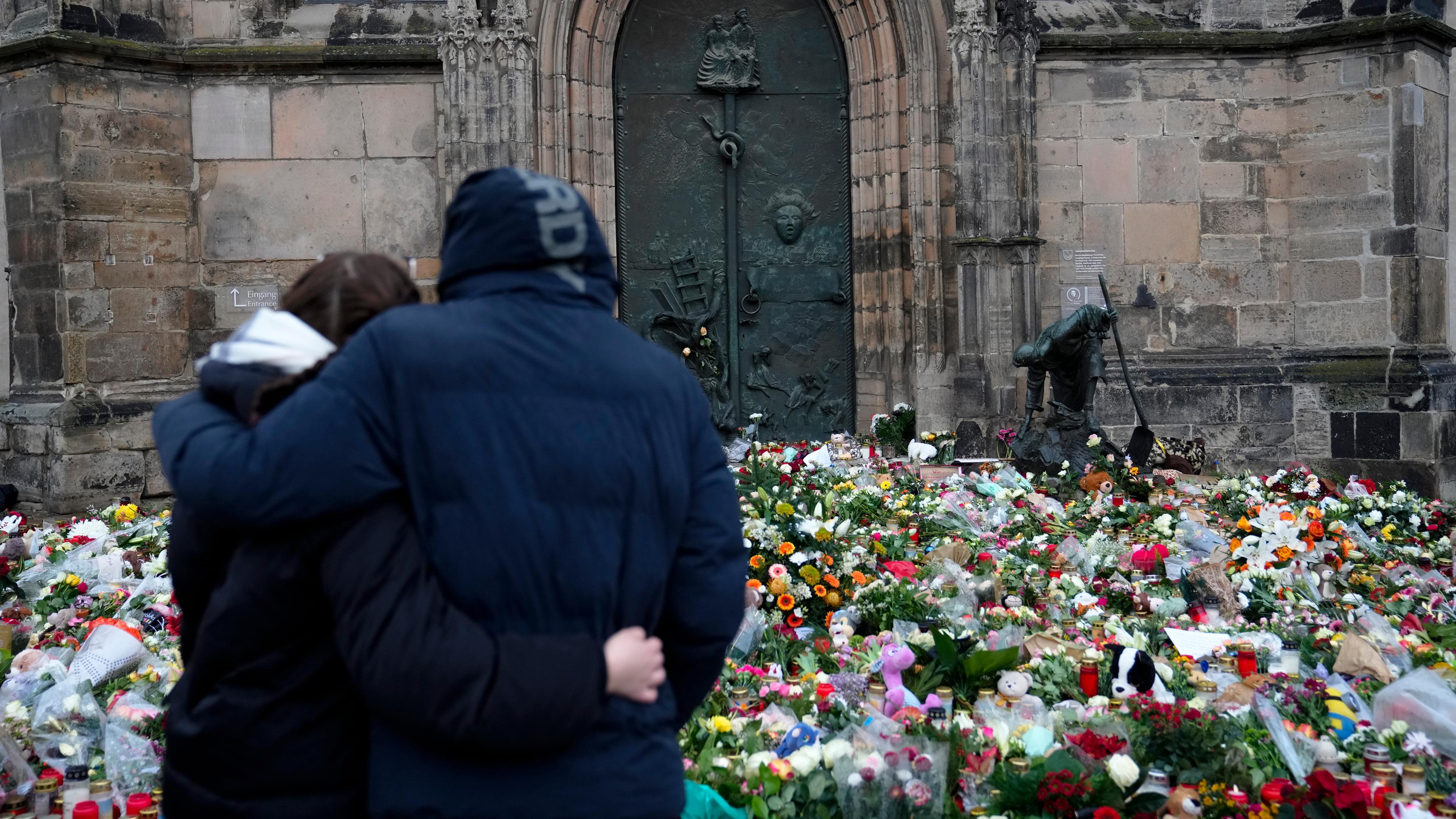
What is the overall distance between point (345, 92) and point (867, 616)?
6463 millimetres

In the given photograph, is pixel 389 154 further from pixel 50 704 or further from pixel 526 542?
pixel 526 542

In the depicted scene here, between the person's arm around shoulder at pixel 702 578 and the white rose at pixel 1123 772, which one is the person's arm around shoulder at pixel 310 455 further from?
the white rose at pixel 1123 772

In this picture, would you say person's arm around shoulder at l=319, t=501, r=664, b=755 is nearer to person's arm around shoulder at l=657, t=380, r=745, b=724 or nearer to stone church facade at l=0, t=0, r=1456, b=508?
person's arm around shoulder at l=657, t=380, r=745, b=724

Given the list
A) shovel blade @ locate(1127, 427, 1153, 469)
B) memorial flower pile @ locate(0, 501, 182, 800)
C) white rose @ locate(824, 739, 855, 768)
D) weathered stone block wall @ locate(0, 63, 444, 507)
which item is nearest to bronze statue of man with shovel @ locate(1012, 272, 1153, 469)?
shovel blade @ locate(1127, 427, 1153, 469)

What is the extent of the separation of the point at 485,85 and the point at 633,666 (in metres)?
8.05

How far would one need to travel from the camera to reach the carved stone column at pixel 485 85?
9.06m

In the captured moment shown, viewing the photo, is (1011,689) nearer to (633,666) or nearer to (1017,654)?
(1017,654)

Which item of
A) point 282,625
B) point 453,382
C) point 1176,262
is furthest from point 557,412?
point 1176,262

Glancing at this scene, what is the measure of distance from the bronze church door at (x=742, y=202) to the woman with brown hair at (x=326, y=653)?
837cm

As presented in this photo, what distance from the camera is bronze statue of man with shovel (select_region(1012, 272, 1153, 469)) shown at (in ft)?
25.5

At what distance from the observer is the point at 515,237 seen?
1724mm

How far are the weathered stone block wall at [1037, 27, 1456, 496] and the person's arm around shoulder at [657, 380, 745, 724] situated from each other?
8.13 metres

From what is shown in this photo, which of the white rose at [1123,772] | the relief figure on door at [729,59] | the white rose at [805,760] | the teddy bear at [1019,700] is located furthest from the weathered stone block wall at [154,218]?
the white rose at [1123,772]

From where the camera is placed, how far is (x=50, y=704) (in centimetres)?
388
